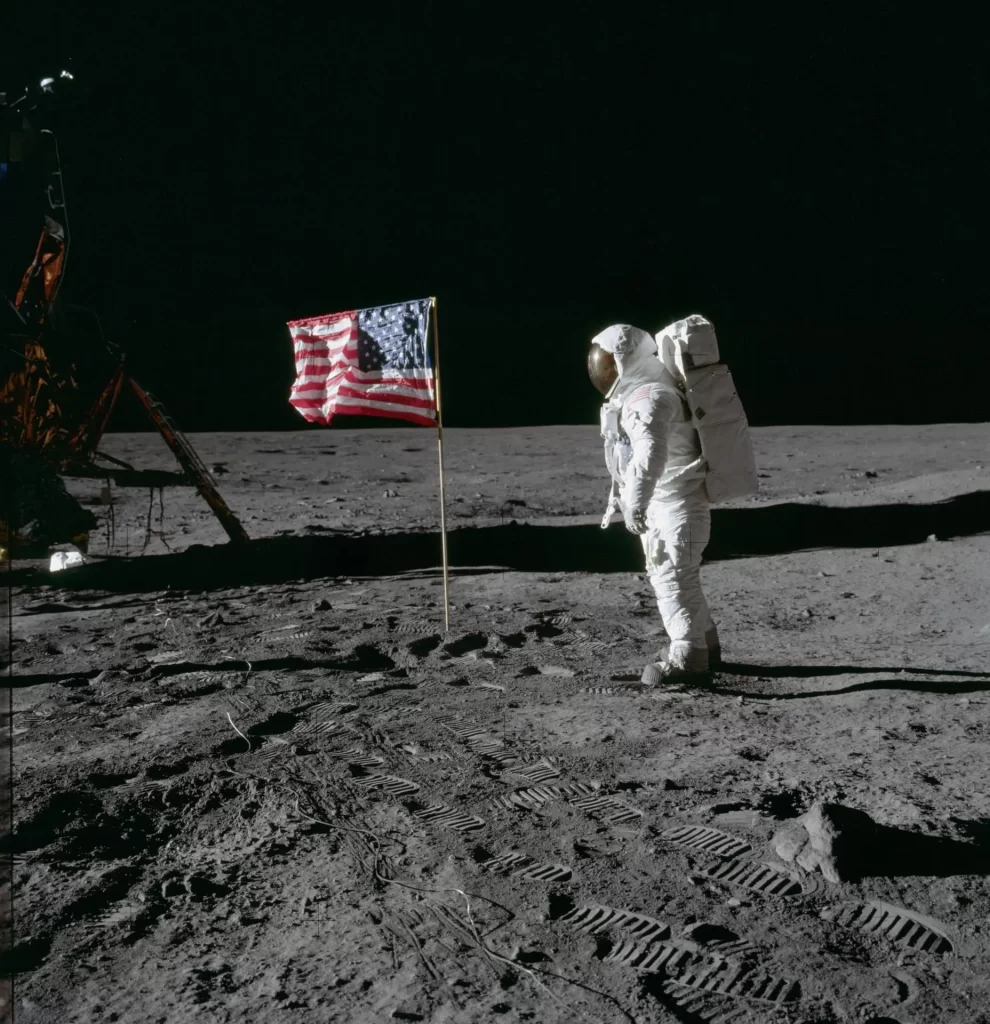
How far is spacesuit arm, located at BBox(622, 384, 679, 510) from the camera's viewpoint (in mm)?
3641

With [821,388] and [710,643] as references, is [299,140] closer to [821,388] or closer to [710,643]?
[821,388]

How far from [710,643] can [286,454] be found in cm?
725

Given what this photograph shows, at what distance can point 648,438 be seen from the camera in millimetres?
3641

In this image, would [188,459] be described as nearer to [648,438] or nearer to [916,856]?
[648,438]

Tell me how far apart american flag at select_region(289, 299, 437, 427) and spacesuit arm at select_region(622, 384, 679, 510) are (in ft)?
4.22

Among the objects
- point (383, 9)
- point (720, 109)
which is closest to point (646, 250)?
point (720, 109)

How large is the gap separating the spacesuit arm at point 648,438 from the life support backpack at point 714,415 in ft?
0.35

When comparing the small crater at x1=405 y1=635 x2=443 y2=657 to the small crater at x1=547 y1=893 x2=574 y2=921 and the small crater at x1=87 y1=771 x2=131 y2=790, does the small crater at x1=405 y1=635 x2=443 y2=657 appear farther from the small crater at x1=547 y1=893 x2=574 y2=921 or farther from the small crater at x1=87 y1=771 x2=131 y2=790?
the small crater at x1=547 y1=893 x2=574 y2=921

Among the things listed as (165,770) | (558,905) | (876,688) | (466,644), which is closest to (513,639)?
(466,644)

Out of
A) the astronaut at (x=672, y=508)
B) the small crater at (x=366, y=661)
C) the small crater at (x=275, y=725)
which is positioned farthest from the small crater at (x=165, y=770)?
the astronaut at (x=672, y=508)

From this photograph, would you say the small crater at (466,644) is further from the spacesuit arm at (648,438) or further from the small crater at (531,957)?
the small crater at (531,957)

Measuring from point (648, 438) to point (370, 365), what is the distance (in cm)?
172

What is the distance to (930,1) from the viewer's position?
535 inches

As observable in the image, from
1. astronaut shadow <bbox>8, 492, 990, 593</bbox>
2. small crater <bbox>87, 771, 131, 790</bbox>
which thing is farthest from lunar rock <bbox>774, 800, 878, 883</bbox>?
astronaut shadow <bbox>8, 492, 990, 593</bbox>
